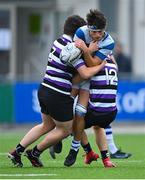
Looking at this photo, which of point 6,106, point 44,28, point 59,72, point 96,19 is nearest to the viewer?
point 96,19

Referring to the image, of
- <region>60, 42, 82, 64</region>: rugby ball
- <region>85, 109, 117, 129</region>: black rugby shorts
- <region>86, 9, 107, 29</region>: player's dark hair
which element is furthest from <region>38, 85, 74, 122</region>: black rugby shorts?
<region>86, 9, 107, 29</region>: player's dark hair

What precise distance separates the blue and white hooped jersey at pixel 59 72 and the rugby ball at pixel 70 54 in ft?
0.30

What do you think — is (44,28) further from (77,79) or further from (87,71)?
(87,71)

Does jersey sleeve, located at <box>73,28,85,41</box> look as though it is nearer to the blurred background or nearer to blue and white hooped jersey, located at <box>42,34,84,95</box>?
blue and white hooped jersey, located at <box>42,34,84,95</box>

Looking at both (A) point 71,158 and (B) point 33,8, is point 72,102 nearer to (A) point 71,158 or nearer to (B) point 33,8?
(A) point 71,158

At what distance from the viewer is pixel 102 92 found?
38.8ft

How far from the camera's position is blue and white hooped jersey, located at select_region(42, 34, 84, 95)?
11.6 m

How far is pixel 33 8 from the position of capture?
87.7 ft

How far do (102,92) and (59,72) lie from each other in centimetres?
60

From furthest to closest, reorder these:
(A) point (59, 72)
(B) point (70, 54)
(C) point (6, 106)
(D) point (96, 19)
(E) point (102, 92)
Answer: (C) point (6, 106), (E) point (102, 92), (A) point (59, 72), (D) point (96, 19), (B) point (70, 54)

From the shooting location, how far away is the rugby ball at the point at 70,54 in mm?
11432

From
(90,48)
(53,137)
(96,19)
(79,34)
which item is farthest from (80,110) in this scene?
(96,19)

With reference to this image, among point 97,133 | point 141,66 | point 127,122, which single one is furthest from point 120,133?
point 97,133

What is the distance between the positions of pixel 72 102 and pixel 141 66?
15.0 m
